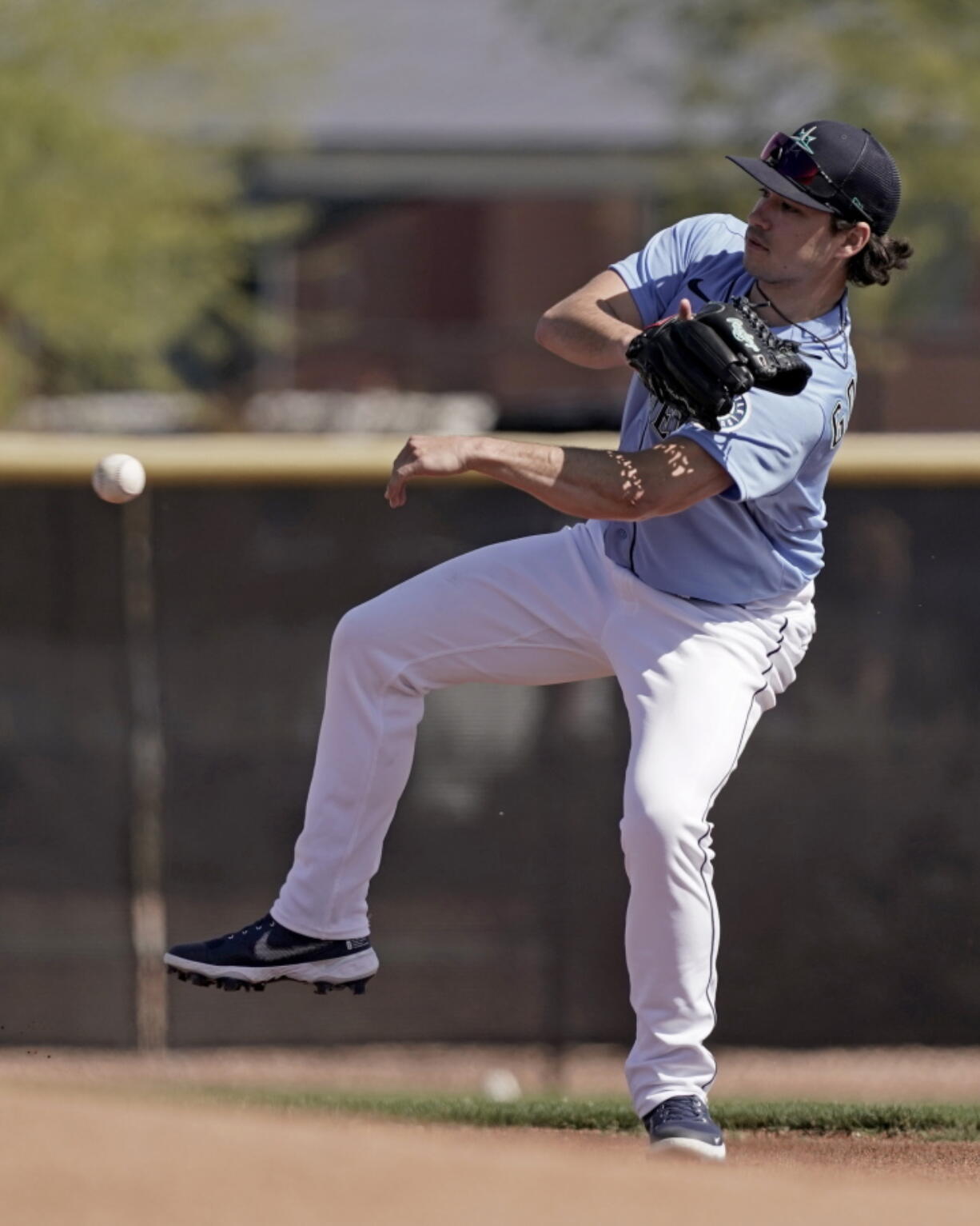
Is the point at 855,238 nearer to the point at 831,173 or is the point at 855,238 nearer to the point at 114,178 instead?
the point at 831,173

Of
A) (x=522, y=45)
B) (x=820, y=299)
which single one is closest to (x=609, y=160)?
(x=522, y=45)

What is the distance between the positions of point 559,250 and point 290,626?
17.5 metres

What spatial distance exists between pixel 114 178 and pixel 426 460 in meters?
11.7

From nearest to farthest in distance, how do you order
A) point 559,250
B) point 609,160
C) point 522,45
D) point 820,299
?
point 820,299
point 609,160
point 522,45
point 559,250

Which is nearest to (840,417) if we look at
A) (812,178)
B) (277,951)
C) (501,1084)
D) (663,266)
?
(812,178)

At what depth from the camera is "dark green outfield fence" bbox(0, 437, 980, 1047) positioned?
586cm

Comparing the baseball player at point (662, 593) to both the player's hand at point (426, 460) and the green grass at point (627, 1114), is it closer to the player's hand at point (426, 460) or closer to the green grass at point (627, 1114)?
the player's hand at point (426, 460)

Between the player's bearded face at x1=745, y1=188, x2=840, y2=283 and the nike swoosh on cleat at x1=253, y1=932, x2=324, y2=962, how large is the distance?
1.81 meters

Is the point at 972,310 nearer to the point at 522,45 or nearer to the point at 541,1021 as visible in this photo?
the point at 522,45

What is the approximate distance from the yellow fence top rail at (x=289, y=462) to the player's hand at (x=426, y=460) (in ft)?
7.27

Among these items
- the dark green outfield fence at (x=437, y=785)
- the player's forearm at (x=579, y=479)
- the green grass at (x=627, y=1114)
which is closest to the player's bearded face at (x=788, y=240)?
the player's forearm at (x=579, y=479)

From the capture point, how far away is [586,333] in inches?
161

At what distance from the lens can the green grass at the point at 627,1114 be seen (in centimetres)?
496

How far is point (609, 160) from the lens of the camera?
19.7 metres
